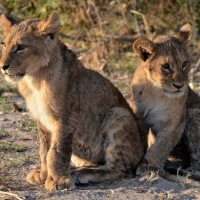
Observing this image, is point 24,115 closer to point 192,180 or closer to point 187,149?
point 187,149

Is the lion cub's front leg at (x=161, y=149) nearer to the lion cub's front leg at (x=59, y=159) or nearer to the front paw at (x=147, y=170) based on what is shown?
the front paw at (x=147, y=170)

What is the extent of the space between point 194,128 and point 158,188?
4.92ft

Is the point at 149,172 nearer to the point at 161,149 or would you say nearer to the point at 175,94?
the point at 161,149

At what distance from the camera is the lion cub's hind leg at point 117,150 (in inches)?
232

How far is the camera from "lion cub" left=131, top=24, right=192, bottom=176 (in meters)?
6.39

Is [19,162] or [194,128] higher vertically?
[194,128]

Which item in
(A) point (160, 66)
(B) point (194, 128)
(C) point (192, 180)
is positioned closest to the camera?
(C) point (192, 180)

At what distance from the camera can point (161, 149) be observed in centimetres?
645

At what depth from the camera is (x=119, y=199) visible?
17.5ft

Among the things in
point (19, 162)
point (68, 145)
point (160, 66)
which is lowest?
point (19, 162)

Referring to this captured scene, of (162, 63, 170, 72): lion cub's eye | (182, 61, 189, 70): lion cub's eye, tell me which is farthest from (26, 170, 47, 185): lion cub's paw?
(182, 61, 189, 70): lion cub's eye

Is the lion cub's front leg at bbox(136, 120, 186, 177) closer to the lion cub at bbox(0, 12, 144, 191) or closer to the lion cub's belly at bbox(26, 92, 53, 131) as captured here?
the lion cub at bbox(0, 12, 144, 191)

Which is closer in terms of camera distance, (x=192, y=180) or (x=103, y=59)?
(x=192, y=180)

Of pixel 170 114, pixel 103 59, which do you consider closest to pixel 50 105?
pixel 170 114
